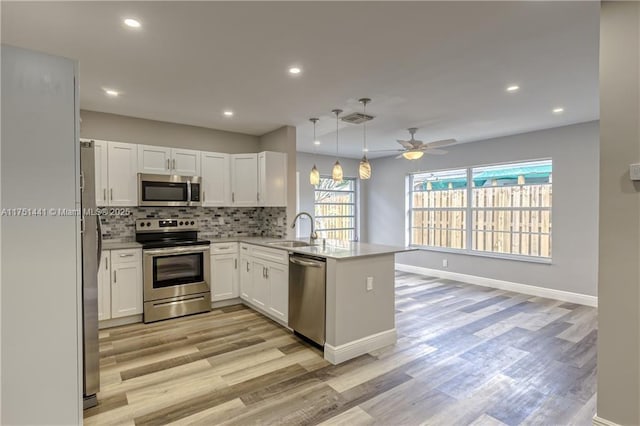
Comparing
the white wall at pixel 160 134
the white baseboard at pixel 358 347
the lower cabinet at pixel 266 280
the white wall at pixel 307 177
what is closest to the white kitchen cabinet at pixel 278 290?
the lower cabinet at pixel 266 280

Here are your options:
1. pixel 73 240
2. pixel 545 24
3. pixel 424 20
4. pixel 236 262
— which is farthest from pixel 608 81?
pixel 236 262

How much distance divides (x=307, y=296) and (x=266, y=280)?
3.06ft

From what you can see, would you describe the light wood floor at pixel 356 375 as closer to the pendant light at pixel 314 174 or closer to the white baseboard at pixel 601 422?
the white baseboard at pixel 601 422

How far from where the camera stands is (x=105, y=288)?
3799 millimetres

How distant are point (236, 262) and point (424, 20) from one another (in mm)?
3744

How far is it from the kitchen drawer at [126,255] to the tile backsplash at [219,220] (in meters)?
0.64

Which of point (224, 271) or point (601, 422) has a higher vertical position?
point (224, 271)

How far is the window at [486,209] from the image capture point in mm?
5395

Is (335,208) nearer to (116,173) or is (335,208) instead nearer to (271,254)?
(271,254)

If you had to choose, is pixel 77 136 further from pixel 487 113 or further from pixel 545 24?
pixel 487 113

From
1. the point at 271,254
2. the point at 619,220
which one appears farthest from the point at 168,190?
the point at 619,220

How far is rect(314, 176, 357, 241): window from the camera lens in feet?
25.1

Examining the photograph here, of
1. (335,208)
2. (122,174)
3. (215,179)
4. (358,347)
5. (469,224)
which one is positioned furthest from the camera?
(335,208)

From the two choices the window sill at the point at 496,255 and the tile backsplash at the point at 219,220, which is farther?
the window sill at the point at 496,255
